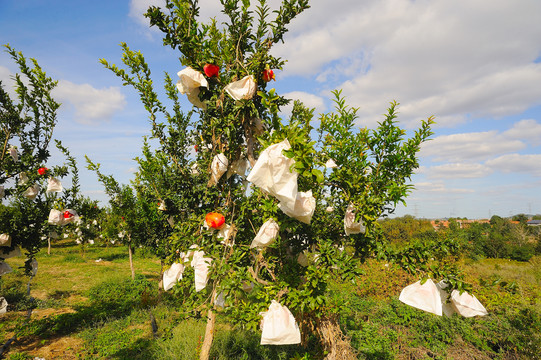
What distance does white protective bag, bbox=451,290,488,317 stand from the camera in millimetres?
2045

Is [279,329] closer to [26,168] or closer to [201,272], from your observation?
[201,272]

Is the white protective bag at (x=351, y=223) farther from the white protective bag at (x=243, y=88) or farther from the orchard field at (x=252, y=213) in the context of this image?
the white protective bag at (x=243, y=88)

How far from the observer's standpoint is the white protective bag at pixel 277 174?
1.57 m

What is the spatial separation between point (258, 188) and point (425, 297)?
1.70m

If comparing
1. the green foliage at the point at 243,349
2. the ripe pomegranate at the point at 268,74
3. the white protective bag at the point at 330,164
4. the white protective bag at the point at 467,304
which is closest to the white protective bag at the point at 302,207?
the white protective bag at the point at 330,164

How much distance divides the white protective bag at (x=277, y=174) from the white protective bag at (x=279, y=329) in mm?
901

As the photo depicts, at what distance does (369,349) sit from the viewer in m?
4.71

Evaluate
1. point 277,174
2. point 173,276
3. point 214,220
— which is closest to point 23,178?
point 173,276

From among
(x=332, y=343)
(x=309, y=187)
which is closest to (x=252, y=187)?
(x=309, y=187)

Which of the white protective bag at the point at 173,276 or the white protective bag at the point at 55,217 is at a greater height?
the white protective bag at the point at 55,217

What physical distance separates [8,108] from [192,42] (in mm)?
3429

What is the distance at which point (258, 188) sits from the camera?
8.52 ft

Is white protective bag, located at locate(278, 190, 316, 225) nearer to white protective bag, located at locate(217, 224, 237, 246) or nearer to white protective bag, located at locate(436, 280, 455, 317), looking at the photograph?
white protective bag, located at locate(217, 224, 237, 246)

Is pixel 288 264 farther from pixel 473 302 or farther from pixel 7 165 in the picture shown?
pixel 7 165
